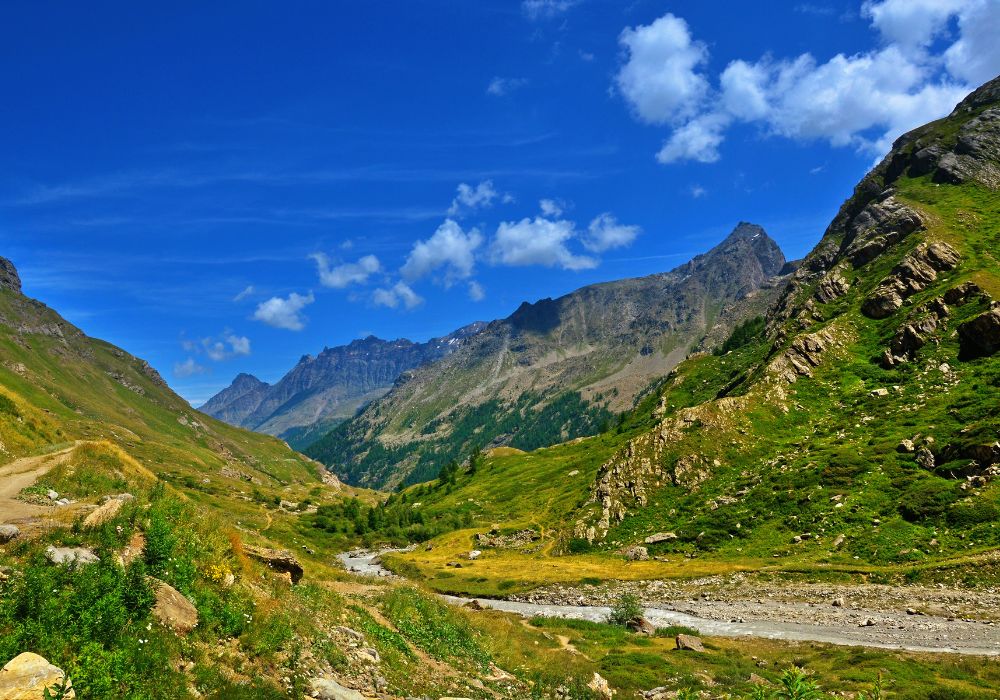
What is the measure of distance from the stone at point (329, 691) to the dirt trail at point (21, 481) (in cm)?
1211

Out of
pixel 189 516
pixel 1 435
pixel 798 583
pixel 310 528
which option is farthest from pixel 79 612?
pixel 310 528

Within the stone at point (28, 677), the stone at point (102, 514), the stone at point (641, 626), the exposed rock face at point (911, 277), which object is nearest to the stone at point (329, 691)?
the stone at point (28, 677)

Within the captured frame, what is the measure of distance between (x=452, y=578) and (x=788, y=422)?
71.1 m

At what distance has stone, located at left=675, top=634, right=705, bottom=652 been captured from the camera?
4478 cm

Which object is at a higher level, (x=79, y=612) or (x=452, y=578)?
(x=79, y=612)

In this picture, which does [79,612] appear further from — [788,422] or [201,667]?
[788,422]

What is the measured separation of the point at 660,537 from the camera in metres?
90.9

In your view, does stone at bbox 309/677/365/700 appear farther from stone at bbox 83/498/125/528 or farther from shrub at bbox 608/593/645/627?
shrub at bbox 608/593/645/627

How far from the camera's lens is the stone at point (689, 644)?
1763 inches

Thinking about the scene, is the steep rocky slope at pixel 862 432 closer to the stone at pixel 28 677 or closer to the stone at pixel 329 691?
the stone at pixel 329 691

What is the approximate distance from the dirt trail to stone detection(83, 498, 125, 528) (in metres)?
2.59

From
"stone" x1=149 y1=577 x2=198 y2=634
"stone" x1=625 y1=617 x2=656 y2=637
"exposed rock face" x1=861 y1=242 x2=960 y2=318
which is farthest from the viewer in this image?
"exposed rock face" x1=861 y1=242 x2=960 y2=318

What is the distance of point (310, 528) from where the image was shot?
153 m

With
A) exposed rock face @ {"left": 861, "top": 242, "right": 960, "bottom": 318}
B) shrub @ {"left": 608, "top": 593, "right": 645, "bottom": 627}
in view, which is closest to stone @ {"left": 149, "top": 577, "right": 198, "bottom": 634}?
shrub @ {"left": 608, "top": 593, "right": 645, "bottom": 627}
